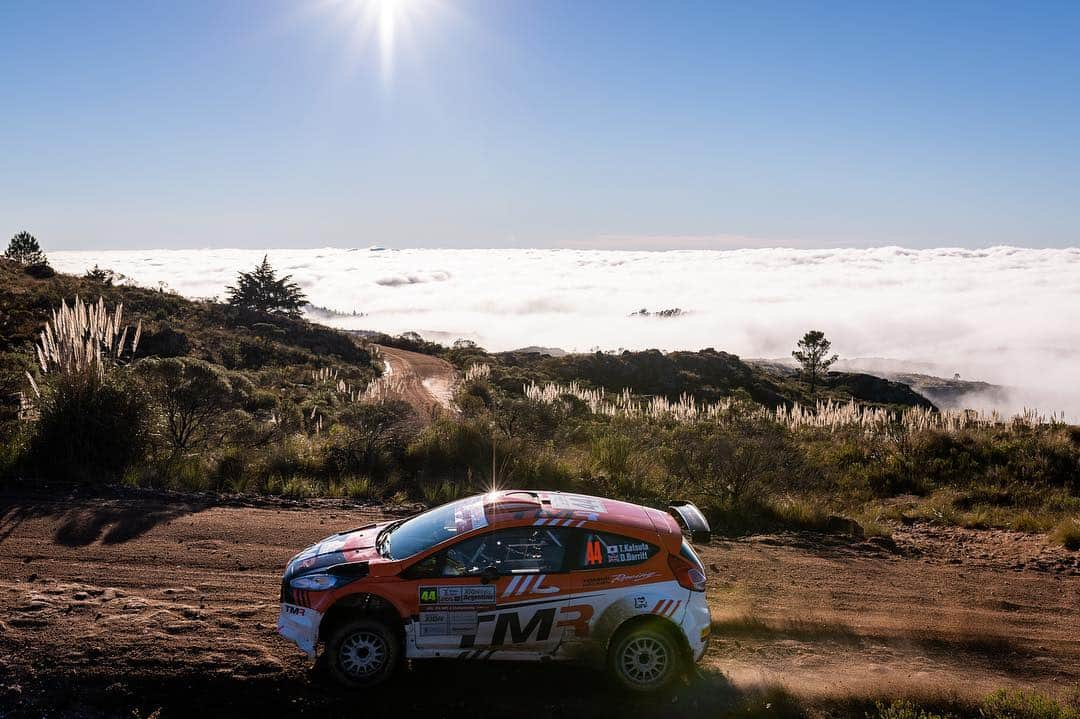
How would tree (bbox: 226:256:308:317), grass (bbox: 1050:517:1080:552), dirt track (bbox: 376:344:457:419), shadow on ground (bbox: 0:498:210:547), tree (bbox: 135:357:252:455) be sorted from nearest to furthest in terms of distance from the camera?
1. shadow on ground (bbox: 0:498:210:547)
2. grass (bbox: 1050:517:1080:552)
3. tree (bbox: 135:357:252:455)
4. dirt track (bbox: 376:344:457:419)
5. tree (bbox: 226:256:308:317)

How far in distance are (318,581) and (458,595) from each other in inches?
50.1

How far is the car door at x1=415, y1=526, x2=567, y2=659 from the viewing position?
6324 millimetres

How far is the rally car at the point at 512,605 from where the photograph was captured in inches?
249

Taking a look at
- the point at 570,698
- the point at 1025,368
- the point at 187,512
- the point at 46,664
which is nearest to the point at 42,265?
the point at 187,512

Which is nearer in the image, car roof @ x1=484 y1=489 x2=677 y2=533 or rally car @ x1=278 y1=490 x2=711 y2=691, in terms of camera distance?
rally car @ x1=278 y1=490 x2=711 y2=691

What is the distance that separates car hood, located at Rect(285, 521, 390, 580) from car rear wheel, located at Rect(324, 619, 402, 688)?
22.9 inches

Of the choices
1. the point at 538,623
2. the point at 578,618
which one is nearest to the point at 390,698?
the point at 538,623

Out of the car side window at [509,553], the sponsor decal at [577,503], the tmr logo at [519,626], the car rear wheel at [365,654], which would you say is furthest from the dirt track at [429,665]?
the sponsor decal at [577,503]

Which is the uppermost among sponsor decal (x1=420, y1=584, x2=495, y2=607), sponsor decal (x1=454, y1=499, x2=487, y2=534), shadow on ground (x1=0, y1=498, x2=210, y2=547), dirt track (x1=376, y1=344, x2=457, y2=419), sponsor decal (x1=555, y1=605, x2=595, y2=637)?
dirt track (x1=376, y1=344, x2=457, y2=419)

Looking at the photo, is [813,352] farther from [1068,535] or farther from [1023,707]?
[1023,707]

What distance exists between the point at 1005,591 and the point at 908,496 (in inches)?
271

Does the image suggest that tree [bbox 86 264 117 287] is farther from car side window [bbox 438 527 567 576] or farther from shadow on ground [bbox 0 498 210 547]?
car side window [bbox 438 527 567 576]

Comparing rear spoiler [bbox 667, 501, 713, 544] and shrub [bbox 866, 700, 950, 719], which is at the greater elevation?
rear spoiler [bbox 667, 501, 713, 544]

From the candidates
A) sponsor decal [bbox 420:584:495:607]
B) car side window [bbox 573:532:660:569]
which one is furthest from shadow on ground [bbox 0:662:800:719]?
car side window [bbox 573:532:660:569]
